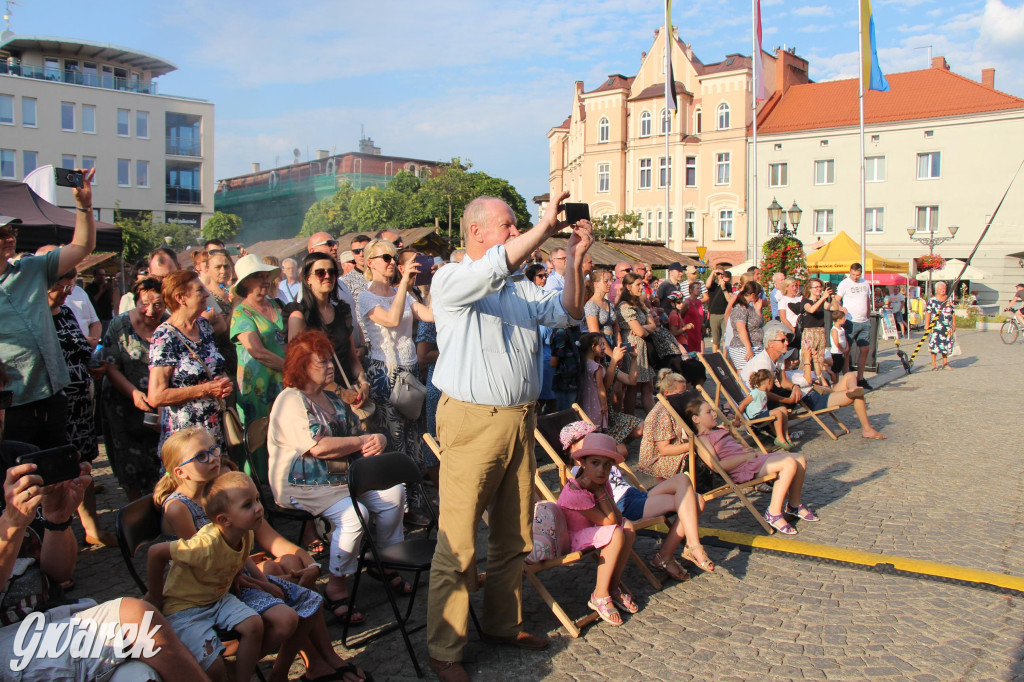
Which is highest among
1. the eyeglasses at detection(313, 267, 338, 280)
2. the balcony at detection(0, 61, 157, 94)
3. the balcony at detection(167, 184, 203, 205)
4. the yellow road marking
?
the balcony at detection(0, 61, 157, 94)

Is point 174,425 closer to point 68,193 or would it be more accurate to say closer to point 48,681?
point 48,681

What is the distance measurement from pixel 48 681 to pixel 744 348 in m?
8.88

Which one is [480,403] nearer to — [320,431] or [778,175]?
[320,431]

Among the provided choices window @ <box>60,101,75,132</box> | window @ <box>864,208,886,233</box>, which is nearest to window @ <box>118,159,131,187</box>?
window @ <box>60,101,75,132</box>

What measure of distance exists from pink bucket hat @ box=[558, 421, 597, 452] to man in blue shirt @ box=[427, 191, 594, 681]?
112 centimetres

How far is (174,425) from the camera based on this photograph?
4.74m

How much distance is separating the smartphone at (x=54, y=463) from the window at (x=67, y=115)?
5629cm

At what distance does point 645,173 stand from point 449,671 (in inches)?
2001

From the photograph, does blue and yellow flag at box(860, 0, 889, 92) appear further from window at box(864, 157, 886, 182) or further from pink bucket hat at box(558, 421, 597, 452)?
window at box(864, 157, 886, 182)

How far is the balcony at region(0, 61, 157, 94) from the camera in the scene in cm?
4991

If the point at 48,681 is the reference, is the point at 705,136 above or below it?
above

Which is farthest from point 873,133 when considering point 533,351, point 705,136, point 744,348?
point 533,351

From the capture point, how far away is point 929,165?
4406 centimetres

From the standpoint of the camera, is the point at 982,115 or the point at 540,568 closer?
the point at 540,568
